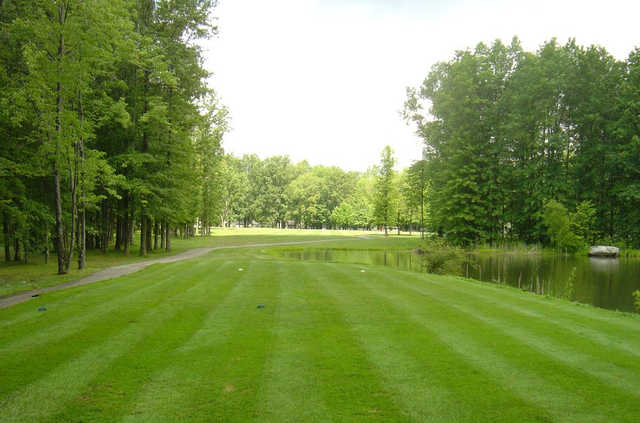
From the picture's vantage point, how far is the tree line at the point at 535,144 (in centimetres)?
3897

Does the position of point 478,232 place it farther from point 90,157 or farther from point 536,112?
point 90,157

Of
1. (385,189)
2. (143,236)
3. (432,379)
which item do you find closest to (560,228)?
(385,189)

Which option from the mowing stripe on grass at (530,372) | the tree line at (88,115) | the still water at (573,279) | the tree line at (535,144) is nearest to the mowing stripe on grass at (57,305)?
the tree line at (88,115)

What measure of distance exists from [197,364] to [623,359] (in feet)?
21.6

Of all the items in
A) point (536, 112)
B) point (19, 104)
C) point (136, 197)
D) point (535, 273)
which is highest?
point (536, 112)

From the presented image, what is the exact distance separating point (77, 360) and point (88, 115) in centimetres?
1679

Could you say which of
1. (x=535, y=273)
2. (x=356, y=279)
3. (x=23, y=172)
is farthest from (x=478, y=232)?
(x=23, y=172)

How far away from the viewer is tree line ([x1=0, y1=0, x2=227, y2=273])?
1460 centimetres

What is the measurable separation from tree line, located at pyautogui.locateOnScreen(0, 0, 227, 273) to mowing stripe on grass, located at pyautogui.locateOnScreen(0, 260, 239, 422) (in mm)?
10009

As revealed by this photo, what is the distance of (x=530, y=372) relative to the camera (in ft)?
17.2

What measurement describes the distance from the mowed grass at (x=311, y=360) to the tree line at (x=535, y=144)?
33.9 metres

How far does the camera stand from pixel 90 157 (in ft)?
55.6

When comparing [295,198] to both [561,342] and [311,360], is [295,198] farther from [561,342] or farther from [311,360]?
[311,360]

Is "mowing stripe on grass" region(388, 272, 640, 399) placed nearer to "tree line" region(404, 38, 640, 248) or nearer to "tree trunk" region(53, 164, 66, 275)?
"tree trunk" region(53, 164, 66, 275)
